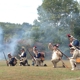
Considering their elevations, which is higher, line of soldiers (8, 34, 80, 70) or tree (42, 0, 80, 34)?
tree (42, 0, 80, 34)

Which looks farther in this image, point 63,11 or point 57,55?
point 63,11

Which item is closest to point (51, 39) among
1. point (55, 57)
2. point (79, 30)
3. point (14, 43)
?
point (79, 30)

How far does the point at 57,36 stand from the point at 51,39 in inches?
41.8

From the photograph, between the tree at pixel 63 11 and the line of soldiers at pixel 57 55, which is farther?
the tree at pixel 63 11

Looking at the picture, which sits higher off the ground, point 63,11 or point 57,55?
point 63,11

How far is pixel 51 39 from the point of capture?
42969mm

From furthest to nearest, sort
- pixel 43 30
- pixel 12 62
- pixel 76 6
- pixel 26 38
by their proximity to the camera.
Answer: pixel 76 6, pixel 43 30, pixel 26 38, pixel 12 62

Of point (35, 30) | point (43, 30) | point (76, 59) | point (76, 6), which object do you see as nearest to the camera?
point (76, 59)

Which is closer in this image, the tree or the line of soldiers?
the line of soldiers

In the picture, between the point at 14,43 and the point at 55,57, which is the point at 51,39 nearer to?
the point at 14,43

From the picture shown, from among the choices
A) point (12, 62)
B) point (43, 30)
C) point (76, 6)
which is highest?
point (76, 6)

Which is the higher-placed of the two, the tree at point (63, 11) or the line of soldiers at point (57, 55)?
the tree at point (63, 11)

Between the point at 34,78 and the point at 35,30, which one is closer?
the point at 34,78

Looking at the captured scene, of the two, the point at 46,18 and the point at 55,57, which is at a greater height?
the point at 46,18
